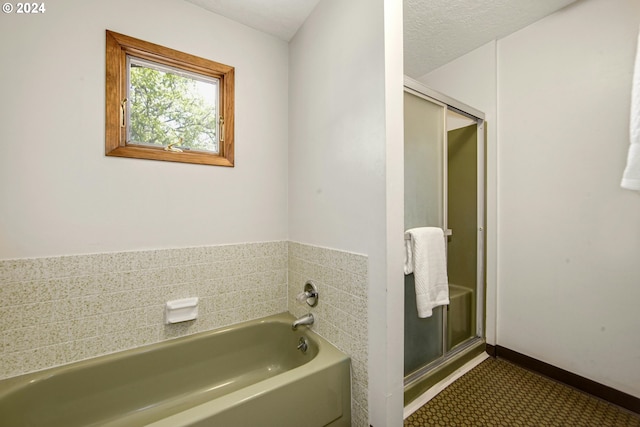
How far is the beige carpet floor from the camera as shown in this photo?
133cm

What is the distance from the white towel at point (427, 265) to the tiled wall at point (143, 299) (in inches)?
16.2

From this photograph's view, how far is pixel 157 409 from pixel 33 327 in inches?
28.6

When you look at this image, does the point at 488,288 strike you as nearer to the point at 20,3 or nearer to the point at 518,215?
the point at 518,215

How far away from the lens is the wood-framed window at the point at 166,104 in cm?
Result: 137

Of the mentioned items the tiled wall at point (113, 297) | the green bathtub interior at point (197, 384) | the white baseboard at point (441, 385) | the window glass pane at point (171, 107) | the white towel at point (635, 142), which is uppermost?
the window glass pane at point (171, 107)

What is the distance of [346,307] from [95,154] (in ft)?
5.02

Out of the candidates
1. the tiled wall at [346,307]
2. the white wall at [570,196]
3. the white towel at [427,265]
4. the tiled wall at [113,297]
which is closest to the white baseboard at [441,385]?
the white wall at [570,196]

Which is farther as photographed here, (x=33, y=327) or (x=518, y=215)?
(x=518, y=215)

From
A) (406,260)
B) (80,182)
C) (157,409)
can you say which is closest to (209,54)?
(80,182)

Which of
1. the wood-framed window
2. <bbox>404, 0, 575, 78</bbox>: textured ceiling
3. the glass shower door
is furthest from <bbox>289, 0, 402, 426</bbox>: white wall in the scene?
<bbox>404, 0, 575, 78</bbox>: textured ceiling

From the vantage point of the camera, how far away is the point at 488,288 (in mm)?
2027

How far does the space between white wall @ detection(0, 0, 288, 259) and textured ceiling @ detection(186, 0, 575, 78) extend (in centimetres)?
13

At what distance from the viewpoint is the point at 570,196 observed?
1.63 m

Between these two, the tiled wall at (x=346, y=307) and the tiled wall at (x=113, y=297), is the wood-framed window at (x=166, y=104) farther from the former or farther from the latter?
the tiled wall at (x=346, y=307)
